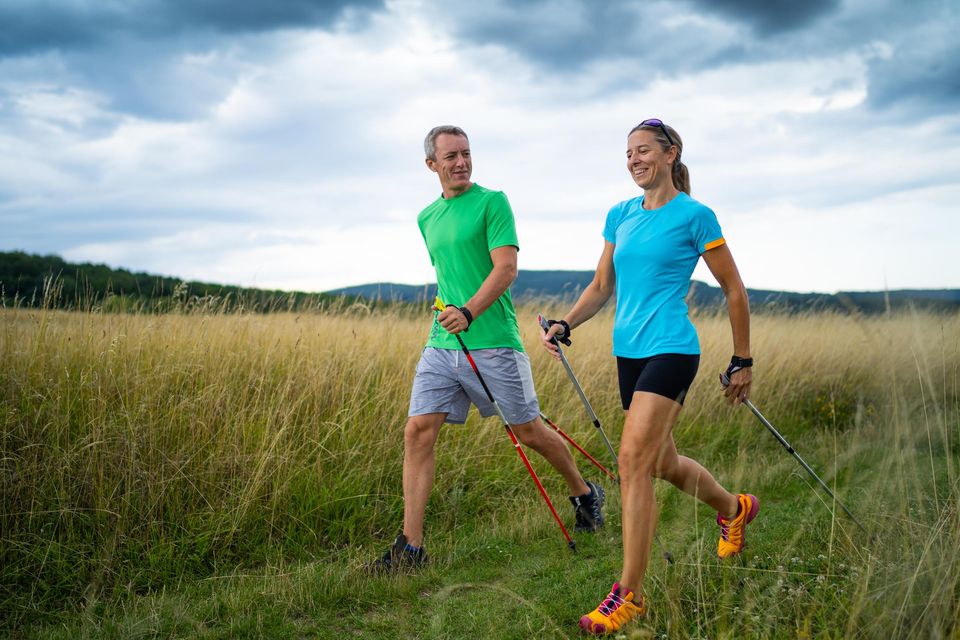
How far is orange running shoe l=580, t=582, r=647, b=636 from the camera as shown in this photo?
355 cm

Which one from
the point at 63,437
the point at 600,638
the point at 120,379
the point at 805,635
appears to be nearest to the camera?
→ the point at 805,635

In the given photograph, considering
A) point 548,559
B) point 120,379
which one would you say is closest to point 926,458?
point 548,559

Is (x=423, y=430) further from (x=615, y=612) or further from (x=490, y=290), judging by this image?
(x=615, y=612)

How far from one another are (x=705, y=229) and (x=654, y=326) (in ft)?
1.77

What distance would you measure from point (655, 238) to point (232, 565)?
339 centimetres

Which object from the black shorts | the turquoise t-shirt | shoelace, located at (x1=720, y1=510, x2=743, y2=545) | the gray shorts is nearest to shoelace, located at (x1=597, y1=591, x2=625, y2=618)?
the black shorts

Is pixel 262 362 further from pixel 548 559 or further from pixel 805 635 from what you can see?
pixel 805 635

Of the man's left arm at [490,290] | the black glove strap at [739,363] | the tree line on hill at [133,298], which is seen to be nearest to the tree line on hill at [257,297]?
the tree line on hill at [133,298]

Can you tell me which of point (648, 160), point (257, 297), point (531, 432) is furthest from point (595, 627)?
point (257, 297)

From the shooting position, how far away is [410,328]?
884 cm

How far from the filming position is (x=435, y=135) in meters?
4.80

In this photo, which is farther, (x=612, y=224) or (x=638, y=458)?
(x=612, y=224)

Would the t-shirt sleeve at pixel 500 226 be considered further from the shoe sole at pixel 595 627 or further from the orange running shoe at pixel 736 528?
the shoe sole at pixel 595 627

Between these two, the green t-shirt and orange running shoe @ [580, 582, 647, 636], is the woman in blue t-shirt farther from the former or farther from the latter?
the green t-shirt
